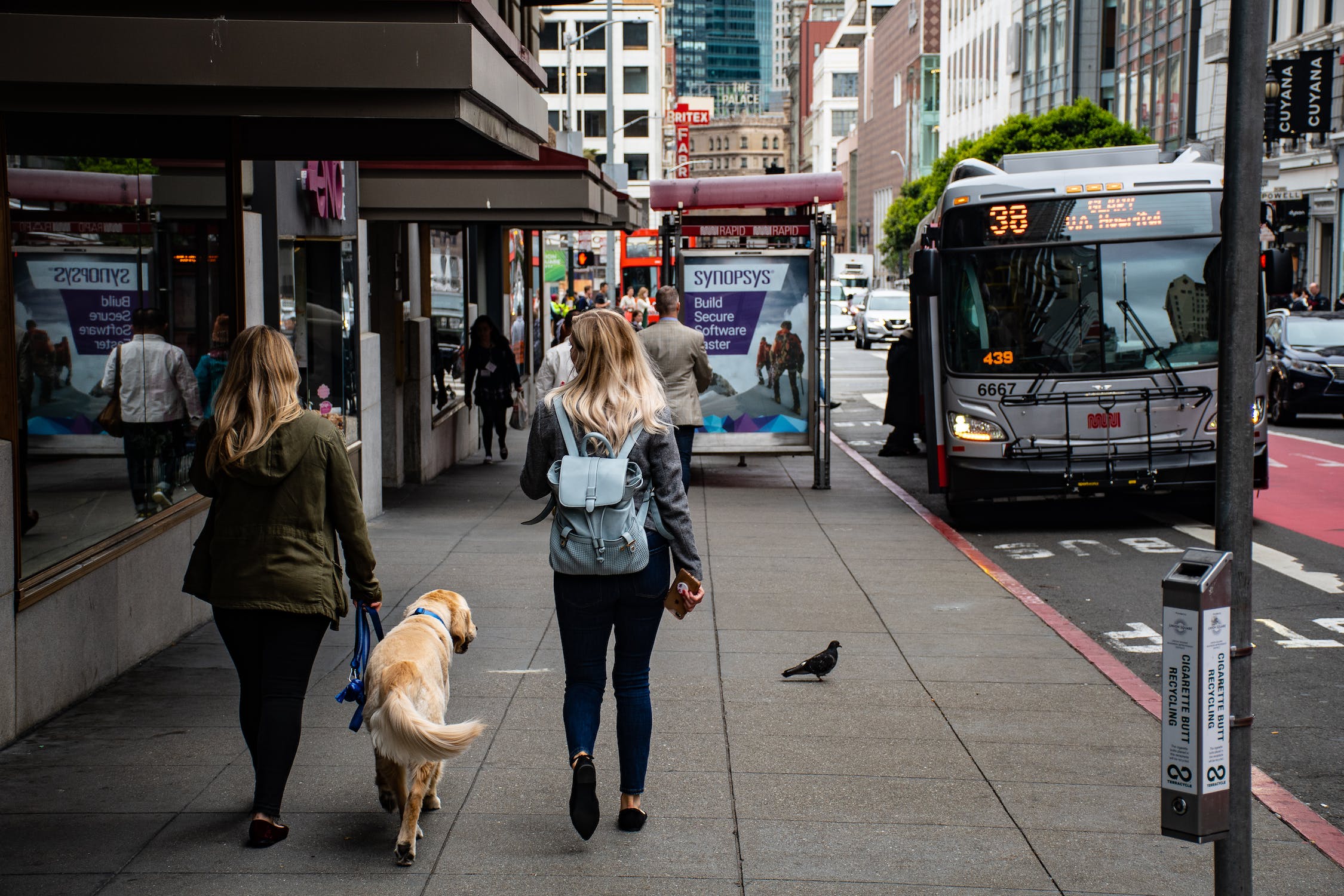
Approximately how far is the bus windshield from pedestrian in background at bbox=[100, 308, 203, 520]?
7.17 m

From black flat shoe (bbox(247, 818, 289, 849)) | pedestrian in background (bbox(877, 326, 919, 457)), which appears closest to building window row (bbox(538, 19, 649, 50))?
pedestrian in background (bbox(877, 326, 919, 457))

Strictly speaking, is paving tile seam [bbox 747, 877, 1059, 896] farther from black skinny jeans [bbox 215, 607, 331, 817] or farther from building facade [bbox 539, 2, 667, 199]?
building facade [bbox 539, 2, 667, 199]

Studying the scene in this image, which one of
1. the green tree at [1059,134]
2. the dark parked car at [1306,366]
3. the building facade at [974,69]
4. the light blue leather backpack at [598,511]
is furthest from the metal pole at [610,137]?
the light blue leather backpack at [598,511]

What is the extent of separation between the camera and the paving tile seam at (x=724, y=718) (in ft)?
15.9

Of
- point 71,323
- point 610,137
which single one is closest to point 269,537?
point 71,323

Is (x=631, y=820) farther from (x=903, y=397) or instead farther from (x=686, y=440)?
(x=903, y=397)

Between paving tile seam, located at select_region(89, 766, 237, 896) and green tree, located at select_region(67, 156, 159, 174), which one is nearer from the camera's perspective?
paving tile seam, located at select_region(89, 766, 237, 896)

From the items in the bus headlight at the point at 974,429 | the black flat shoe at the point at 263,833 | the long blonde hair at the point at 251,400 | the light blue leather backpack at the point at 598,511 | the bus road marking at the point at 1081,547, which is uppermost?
the long blonde hair at the point at 251,400

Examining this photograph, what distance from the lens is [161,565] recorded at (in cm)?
770

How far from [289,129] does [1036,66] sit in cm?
6906

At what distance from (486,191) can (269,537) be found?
989 cm

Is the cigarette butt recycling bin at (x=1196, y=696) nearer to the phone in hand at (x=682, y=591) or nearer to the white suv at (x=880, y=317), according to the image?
the phone in hand at (x=682, y=591)

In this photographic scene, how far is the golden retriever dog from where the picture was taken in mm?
4594

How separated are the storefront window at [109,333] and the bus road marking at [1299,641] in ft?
21.1
